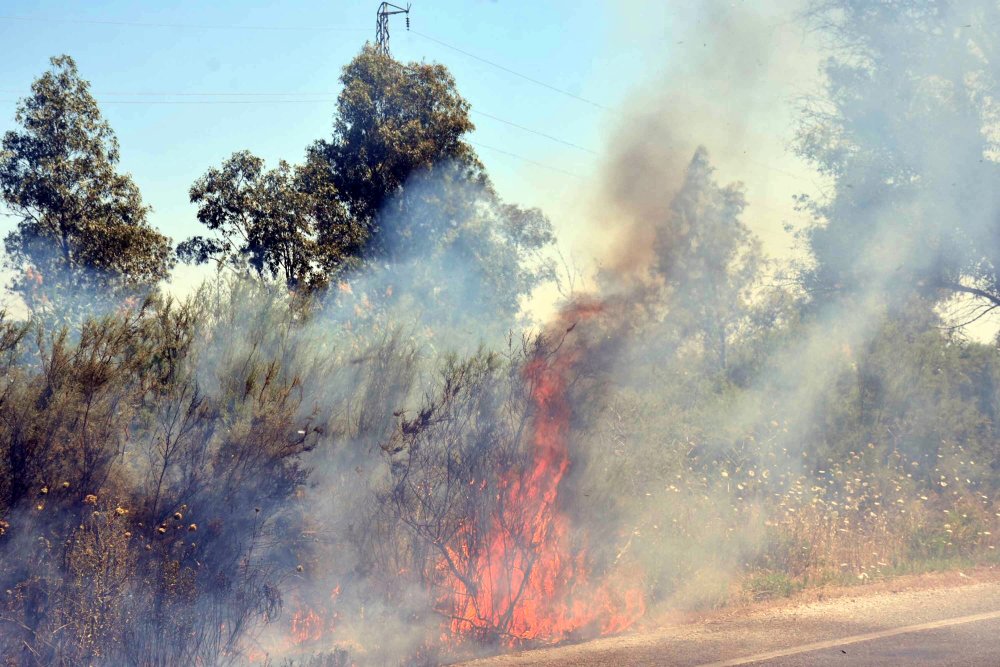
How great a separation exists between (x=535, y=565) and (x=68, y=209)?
12.5 meters

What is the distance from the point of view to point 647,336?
41.5 feet

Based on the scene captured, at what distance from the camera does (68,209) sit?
16797mm

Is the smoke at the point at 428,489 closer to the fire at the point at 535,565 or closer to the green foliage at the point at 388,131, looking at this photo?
the fire at the point at 535,565

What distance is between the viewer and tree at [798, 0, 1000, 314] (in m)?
17.9

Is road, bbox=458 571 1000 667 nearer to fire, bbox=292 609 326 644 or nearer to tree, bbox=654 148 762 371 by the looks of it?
fire, bbox=292 609 326 644

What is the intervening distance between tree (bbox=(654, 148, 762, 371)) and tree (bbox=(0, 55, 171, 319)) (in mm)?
16322

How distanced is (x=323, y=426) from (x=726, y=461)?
811 centimetres

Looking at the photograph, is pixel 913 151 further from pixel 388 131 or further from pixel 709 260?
pixel 709 260

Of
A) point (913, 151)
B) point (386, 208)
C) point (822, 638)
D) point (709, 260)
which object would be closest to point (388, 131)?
point (386, 208)

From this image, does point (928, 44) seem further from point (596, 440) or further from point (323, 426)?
point (323, 426)

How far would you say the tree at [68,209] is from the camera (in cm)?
1652

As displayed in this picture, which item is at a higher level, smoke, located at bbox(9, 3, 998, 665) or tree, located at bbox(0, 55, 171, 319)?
tree, located at bbox(0, 55, 171, 319)

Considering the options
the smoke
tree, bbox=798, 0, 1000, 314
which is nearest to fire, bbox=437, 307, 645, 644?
the smoke

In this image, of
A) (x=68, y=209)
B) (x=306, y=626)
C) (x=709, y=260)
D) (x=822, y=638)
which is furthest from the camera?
(x=709, y=260)
